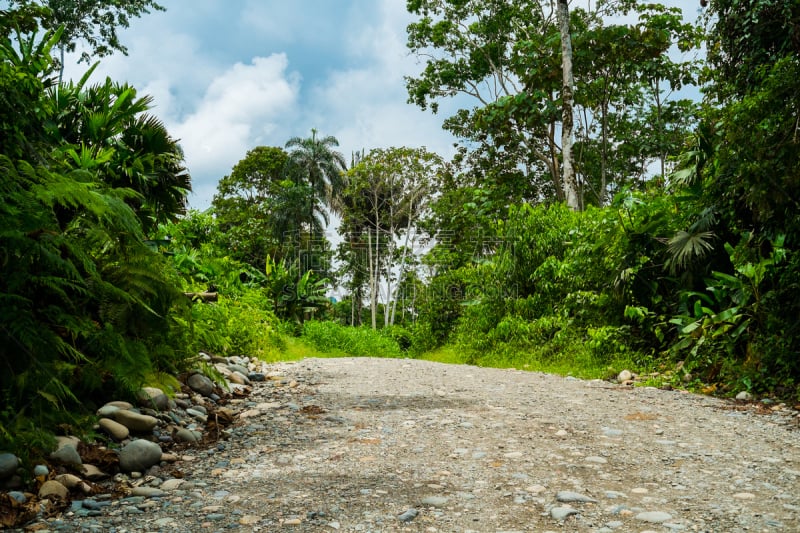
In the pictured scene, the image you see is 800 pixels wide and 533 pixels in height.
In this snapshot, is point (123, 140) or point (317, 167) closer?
point (123, 140)

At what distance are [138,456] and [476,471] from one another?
1.99 meters

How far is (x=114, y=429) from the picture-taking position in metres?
3.78

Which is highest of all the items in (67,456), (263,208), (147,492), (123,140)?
(263,208)

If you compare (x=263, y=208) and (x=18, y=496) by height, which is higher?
(x=263, y=208)

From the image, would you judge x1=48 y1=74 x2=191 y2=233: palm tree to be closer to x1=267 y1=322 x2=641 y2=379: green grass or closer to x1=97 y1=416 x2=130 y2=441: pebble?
x1=97 y1=416 x2=130 y2=441: pebble

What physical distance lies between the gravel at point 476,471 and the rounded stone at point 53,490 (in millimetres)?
126

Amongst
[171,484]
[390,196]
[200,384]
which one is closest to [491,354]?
[200,384]

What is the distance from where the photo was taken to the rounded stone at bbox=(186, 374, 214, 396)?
535cm

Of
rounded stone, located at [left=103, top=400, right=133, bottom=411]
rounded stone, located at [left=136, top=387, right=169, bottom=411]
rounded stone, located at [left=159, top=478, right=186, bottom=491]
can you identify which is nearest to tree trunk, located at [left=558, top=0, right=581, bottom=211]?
rounded stone, located at [left=136, top=387, right=169, bottom=411]

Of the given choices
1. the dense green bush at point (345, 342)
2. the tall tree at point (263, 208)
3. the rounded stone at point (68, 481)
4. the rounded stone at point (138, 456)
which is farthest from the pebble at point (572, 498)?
the tall tree at point (263, 208)

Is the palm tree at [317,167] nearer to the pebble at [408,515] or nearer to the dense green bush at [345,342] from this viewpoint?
the dense green bush at [345,342]

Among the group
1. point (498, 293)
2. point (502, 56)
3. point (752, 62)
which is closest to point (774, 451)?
point (752, 62)

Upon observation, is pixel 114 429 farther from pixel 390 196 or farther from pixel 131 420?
pixel 390 196

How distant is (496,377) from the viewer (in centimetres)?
728
